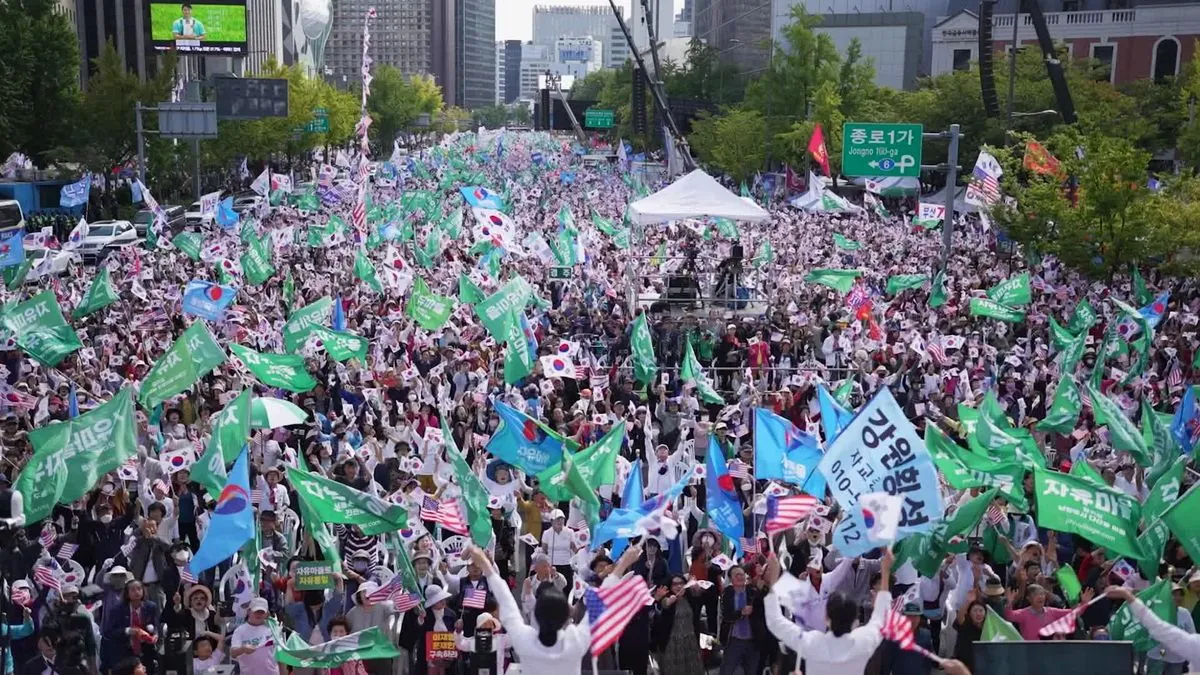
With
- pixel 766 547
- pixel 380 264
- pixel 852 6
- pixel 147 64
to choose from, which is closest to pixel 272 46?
pixel 147 64

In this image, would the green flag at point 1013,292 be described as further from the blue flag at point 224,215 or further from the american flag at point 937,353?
the blue flag at point 224,215

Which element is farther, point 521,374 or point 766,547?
point 521,374

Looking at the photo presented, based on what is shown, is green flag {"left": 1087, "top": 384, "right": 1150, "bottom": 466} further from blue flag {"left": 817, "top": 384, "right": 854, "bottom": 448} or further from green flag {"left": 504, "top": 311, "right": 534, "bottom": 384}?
green flag {"left": 504, "top": 311, "right": 534, "bottom": 384}

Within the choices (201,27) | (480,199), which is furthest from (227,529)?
(201,27)

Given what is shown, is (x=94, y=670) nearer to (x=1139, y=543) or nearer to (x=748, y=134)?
(x=1139, y=543)

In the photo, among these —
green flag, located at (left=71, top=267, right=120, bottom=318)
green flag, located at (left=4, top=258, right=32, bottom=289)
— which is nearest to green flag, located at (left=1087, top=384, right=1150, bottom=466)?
green flag, located at (left=71, top=267, right=120, bottom=318)

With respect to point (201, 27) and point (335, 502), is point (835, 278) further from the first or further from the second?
point (201, 27)
